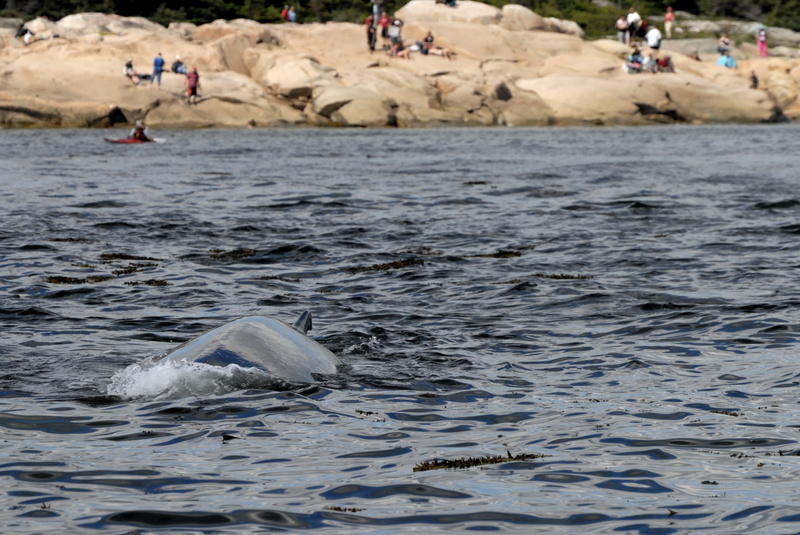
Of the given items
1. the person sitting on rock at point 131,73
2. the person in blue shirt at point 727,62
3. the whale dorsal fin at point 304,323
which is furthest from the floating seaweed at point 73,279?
the person in blue shirt at point 727,62

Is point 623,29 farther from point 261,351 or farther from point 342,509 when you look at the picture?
point 342,509

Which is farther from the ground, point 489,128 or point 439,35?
point 439,35

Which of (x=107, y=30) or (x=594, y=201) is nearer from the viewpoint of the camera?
(x=594, y=201)

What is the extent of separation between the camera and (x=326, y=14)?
76.4 m

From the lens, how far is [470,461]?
6504 millimetres

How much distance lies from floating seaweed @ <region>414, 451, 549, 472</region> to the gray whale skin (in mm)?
1954

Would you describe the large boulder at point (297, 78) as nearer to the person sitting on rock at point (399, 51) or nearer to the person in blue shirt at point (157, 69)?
the person in blue shirt at point (157, 69)

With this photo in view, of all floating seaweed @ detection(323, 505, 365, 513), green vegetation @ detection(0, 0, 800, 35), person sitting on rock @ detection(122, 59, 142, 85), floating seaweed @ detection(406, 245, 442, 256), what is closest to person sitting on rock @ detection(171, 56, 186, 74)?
person sitting on rock @ detection(122, 59, 142, 85)

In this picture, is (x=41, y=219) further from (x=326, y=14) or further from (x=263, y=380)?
(x=326, y=14)

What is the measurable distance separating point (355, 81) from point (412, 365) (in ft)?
139

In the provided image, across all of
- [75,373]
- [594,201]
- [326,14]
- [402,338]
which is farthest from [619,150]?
[326,14]

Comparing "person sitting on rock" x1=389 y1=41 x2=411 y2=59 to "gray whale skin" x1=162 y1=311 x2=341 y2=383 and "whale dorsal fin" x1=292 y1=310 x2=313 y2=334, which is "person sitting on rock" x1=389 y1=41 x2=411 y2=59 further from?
"gray whale skin" x1=162 y1=311 x2=341 y2=383

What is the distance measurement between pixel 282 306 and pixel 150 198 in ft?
33.9

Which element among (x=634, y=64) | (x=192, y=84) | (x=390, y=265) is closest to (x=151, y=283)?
(x=390, y=265)
